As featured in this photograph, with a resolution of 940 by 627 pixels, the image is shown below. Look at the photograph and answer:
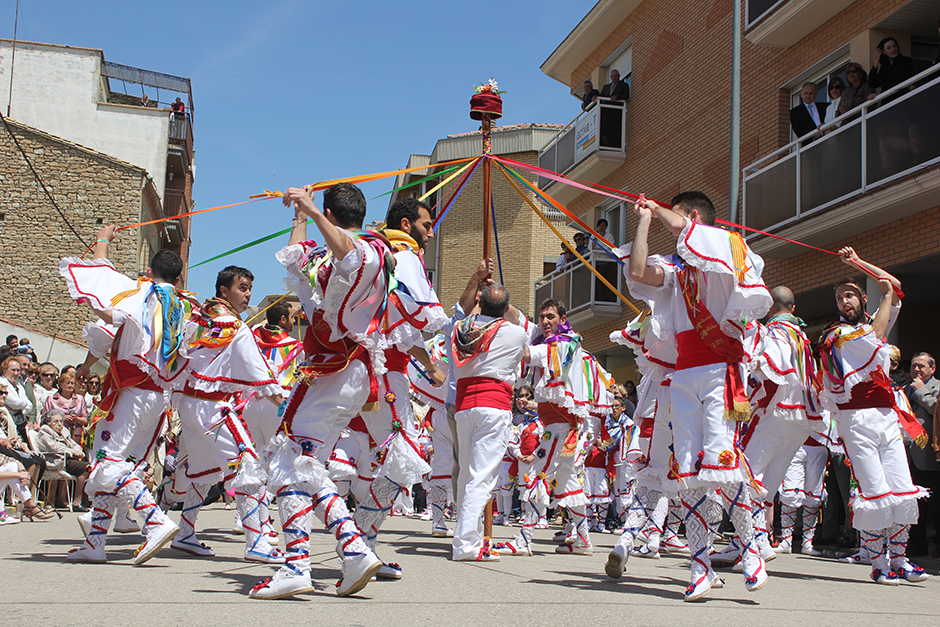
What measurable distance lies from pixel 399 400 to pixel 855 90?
10.4 meters

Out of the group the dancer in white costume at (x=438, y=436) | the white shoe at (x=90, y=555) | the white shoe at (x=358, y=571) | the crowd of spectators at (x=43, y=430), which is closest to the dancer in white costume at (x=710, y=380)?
the white shoe at (x=358, y=571)

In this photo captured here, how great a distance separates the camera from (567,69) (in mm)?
27328

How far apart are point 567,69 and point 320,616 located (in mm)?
25096

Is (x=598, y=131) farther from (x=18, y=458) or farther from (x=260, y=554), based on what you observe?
(x=260, y=554)

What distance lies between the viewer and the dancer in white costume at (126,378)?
608cm

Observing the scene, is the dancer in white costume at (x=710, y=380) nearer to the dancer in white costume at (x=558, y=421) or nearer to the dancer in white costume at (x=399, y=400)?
the dancer in white costume at (x=399, y=400)

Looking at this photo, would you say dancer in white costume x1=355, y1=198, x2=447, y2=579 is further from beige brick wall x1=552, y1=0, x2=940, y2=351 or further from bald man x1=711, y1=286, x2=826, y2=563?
beige brick wall x1=552, y1=0, x2=940, y2=351

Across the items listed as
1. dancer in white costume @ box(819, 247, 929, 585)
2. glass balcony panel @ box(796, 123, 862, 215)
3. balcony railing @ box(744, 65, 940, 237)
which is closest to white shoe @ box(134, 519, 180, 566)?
dancer in white costume @ box(819, 247, 929, 585)

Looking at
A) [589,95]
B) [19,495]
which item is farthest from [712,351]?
[589,95]

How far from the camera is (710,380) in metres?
5.21

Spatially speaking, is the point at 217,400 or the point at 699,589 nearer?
the point at 699,589

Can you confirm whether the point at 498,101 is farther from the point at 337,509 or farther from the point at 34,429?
the point at 34,429

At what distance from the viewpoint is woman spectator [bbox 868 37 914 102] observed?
41.8 feet

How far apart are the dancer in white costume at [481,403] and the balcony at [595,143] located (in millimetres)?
15950
